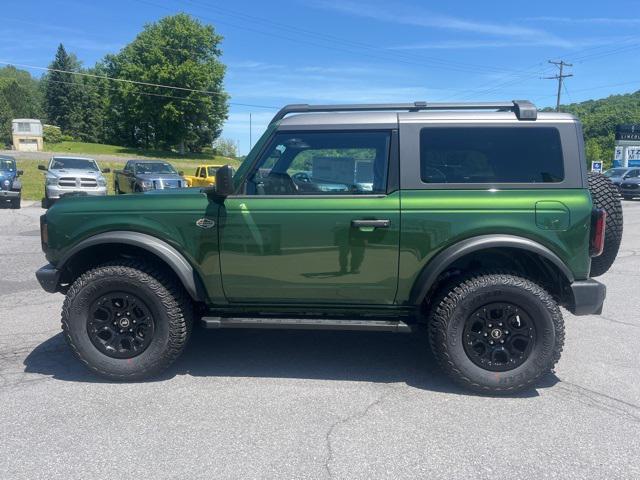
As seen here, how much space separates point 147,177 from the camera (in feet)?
69.2

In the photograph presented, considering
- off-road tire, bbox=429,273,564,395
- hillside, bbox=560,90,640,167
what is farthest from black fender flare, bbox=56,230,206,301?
hillside, bbox=560,90,640,167

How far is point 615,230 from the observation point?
4.48 metres

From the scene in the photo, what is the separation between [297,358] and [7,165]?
60.0ft

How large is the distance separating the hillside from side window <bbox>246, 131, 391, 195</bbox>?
6533cm

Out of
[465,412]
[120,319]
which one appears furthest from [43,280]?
[465,412]

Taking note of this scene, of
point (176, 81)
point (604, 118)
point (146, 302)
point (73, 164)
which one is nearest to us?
point (146, 302)

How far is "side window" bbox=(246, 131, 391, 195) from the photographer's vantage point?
411 cm

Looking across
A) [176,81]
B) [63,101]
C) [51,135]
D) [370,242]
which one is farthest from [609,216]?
[63,101]

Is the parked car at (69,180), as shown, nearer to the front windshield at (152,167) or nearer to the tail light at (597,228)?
the front windshield at (152,167)

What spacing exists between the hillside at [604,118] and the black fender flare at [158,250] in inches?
2603

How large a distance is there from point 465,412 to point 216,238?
2.17 metres

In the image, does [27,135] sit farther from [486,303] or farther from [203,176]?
[486,303]

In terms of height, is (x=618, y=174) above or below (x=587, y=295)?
above

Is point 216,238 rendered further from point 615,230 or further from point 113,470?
point 615,230
